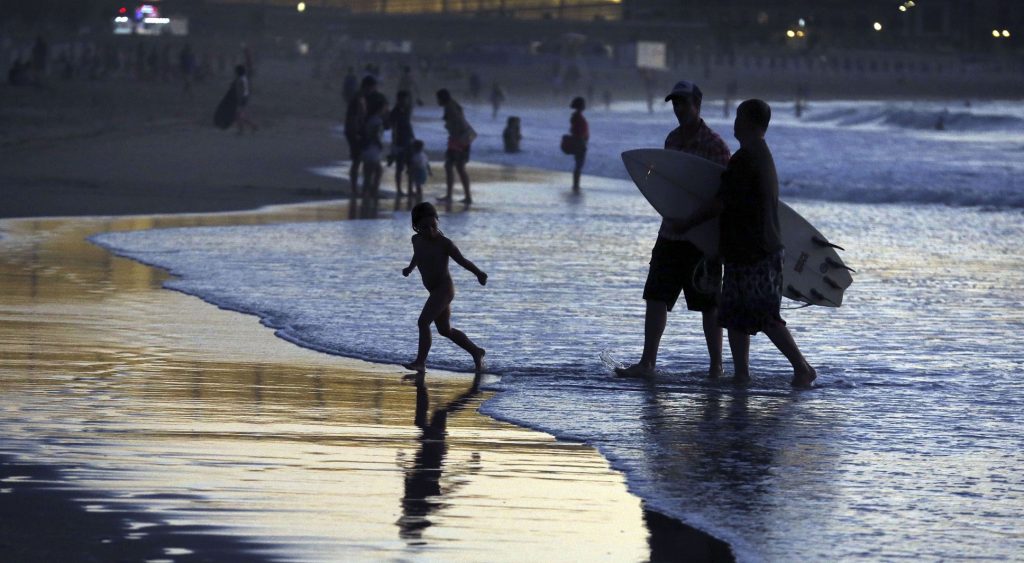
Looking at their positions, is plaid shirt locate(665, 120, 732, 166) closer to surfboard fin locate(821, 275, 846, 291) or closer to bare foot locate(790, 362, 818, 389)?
surfboard fin locate(821, 275, 846, 291)

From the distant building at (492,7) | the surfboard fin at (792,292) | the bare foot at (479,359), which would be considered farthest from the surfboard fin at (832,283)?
the distant building at (492,7)

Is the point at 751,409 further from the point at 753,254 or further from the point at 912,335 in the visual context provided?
the point at 912,335

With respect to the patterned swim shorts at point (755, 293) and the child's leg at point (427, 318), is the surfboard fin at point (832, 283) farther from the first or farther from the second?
the child's leg at point (427, 318)

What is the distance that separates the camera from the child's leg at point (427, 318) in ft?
30.2

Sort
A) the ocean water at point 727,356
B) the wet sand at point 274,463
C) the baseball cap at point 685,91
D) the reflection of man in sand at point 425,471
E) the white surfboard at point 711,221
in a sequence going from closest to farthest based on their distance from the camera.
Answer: the wet sand at point 274,463 < the reflection of man in sand at point 425,471 < the ocean water at point 727,356 < the baseball cap at point 685,91 < the white surfboard at point 711,221

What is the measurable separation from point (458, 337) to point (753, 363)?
1.81 meters

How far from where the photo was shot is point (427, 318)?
30.4 feet

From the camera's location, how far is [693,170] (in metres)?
8.90

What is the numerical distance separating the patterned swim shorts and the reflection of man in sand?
1.41 metres

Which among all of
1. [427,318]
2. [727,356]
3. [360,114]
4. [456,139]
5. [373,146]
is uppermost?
[360,114]

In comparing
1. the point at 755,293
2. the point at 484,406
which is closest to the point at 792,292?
the point at 755,293

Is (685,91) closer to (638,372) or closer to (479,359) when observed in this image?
(638,372)

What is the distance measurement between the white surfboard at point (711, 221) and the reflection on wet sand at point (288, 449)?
140 centimetres

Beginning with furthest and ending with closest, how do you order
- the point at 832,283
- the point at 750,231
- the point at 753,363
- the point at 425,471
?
the point at 753,363, the point at 832,283, the point at 750,231, the point at 425,471
